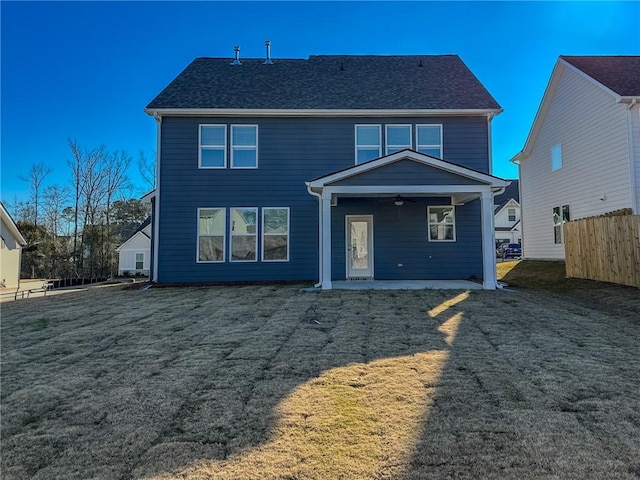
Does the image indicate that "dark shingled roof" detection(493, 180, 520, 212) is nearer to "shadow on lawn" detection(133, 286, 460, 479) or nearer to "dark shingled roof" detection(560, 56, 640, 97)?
"dark shingled roof" detection(560, 56, 640, 97)

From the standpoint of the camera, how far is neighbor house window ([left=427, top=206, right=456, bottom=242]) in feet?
38.1

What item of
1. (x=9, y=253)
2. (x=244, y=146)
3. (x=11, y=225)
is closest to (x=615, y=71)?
(x=244, y=146)

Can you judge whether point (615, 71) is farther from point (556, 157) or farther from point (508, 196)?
point (508, 196)

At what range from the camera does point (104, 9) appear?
1048cm

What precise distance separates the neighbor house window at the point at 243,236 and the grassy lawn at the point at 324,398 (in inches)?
207

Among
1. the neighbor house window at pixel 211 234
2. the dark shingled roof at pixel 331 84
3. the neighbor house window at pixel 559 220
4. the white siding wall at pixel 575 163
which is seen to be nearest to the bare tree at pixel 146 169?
the dark shingled roof at pixel 331 84

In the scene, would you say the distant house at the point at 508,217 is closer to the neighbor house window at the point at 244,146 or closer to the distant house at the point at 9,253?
the neighbor house window at the point at 244,146

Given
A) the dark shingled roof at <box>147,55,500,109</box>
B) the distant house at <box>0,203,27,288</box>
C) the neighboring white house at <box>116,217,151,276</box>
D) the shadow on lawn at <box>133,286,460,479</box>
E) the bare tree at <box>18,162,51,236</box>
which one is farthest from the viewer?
the neighboring white house at <box>116,217,151,276</box>

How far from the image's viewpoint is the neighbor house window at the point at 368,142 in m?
11.7

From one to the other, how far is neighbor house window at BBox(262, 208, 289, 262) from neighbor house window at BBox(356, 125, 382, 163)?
301 cm

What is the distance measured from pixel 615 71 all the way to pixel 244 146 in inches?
537

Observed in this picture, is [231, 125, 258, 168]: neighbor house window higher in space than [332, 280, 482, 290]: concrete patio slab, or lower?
higher

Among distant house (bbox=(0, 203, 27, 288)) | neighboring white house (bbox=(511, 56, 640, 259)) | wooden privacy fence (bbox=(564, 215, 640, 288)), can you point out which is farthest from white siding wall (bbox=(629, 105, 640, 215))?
distant house (bbox=(0, 203, 27, 288))

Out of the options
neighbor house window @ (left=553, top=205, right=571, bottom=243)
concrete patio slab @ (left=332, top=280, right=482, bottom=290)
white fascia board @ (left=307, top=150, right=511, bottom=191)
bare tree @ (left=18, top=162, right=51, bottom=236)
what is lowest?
concrete patio slab @ (left=332, top=280, right=482, bottom=290)
